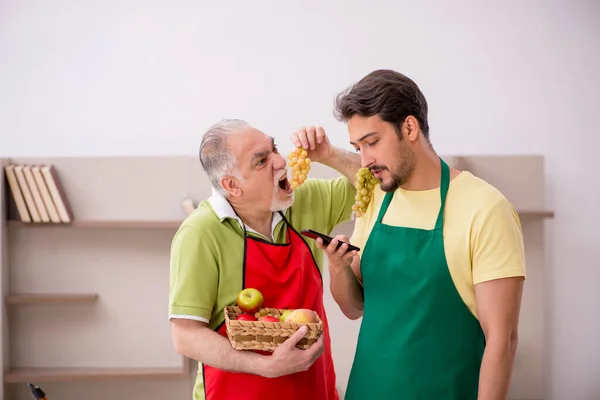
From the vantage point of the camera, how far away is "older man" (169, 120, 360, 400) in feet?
6.35

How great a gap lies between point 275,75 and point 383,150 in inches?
106

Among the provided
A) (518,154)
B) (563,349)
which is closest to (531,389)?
(563,349)

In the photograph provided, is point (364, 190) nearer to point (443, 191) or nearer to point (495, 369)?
point (443, 191)

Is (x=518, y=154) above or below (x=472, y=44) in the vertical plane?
below


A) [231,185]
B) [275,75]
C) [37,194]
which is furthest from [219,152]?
[275,75]

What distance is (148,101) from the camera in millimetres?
4445

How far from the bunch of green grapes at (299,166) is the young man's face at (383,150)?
250 millimetres

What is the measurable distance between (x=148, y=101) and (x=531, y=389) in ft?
9.73

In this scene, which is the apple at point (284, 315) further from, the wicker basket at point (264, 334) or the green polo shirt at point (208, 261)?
the green polo shirt at point (208, 261)

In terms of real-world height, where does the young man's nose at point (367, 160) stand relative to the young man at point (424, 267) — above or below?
above

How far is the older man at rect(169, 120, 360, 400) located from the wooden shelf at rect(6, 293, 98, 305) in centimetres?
213

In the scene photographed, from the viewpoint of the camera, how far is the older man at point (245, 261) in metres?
1.94

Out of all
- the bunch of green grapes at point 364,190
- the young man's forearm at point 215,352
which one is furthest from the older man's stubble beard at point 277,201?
the young man's forearm at point 215,352

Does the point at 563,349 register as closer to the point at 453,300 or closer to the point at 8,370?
Answer: the point at 453,300
